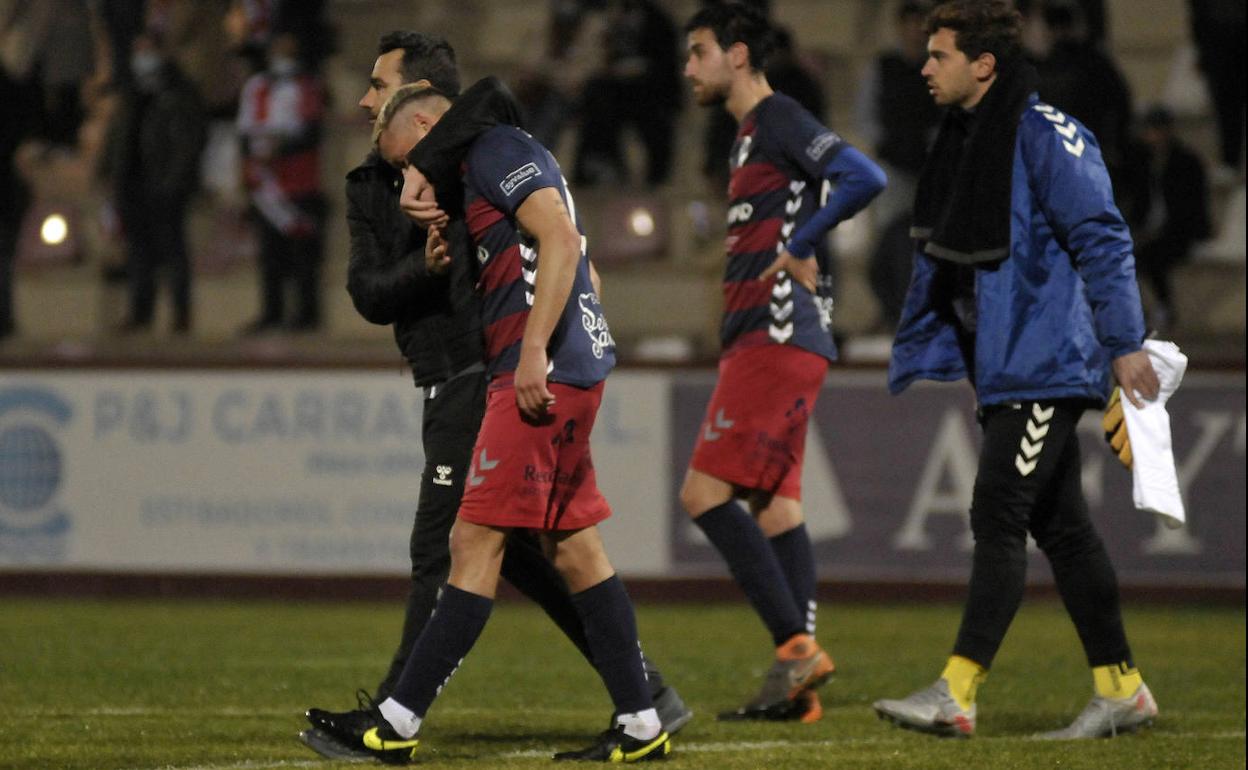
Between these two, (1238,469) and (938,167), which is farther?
(1238,469)

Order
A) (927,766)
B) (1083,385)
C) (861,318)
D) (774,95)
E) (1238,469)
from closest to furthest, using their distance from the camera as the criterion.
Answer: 1. (927,766)
2. (1083,385)
3. (774,95)
4. (1238,469)
5. (861,318)

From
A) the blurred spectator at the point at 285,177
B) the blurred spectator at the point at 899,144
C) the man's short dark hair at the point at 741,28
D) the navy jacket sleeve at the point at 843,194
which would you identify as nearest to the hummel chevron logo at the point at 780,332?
the navy jacket sleeve at the point at 843,194

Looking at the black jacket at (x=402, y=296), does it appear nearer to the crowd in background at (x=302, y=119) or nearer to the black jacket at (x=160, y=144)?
the crowd in background at (x=302, y=119)

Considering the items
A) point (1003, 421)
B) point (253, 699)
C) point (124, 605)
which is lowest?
point (124, 605)

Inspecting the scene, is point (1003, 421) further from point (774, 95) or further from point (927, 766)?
point (774, 95)

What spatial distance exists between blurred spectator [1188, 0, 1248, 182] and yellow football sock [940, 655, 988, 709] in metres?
7.88

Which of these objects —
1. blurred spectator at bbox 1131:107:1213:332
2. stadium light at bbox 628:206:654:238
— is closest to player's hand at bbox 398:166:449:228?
blurred spectator at bbox 1131:107:1213:332

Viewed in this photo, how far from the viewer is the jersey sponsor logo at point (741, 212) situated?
7.03 metres

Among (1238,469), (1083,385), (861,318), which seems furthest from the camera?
(861,318)

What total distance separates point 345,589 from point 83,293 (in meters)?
4.61

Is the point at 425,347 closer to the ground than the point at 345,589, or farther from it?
farther from it

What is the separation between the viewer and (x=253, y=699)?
717 cm

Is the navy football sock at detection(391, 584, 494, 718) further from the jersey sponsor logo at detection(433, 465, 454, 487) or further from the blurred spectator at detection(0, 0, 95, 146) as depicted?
the blurred spectator at detection(0, 0, 95, 146)

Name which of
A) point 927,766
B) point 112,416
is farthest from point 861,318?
point 927,766
